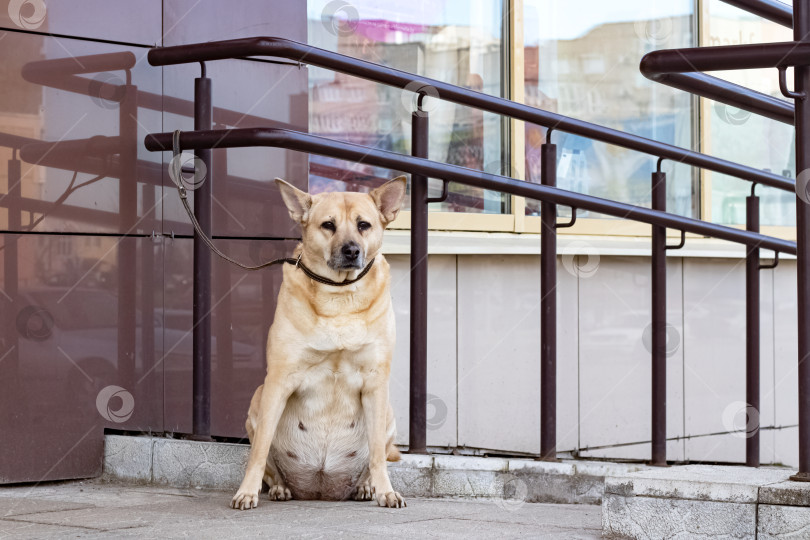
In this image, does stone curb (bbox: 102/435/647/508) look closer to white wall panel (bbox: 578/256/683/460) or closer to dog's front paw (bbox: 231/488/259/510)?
dog's front paw (bbox: 231/488/259/510)

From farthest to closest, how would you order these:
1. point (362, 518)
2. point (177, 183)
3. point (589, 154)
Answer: point (589, 154) → point (177, 183) → point (362, 518)

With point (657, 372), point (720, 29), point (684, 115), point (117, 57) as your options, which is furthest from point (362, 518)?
point (720, 29)

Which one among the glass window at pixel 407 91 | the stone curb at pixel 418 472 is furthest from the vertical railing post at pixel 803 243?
the glass window at pixel 407 91

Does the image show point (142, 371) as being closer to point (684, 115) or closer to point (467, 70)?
point (467, 70)

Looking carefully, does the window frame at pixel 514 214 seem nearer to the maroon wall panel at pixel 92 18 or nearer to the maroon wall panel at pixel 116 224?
the maroon wall panel at pixel 116 224

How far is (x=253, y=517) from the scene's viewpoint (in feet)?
10.3

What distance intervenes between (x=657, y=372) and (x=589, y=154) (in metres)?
2.10

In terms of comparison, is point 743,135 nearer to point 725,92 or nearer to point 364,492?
point 725,92

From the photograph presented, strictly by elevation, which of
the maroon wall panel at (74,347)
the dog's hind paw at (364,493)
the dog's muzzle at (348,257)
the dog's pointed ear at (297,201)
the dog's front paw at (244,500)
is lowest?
the dog's hind paw at (364,493)

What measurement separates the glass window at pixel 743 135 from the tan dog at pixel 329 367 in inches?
145

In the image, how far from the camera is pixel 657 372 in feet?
14.8

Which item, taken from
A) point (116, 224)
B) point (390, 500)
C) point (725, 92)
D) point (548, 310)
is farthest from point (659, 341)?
point (116, 224)

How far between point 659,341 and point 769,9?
1.62 metres

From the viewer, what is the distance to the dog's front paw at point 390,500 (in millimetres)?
3428
